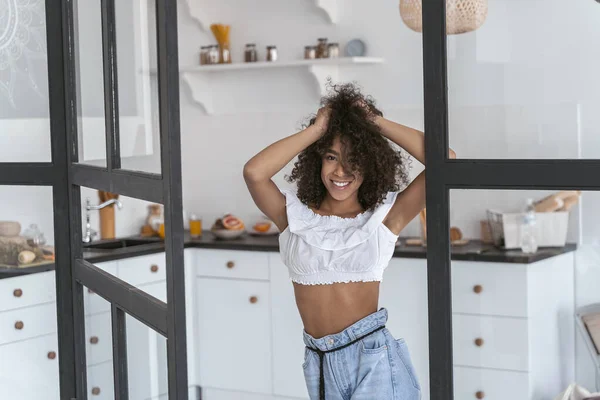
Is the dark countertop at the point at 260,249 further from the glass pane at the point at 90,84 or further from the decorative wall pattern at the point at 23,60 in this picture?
the decorative wall pattern at the point at 23,60

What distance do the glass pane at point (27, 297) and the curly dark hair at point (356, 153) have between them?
846mm

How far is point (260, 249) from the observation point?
4.16 m

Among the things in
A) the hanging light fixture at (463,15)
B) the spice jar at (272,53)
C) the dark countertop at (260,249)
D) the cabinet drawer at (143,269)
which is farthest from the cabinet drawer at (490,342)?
the spice jar at (272,53)

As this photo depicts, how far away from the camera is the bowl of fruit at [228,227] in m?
4.41

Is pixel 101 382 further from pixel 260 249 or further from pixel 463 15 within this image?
pixel 260 249

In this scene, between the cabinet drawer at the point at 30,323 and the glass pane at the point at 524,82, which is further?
the cabinet drawer at the point at 30,323

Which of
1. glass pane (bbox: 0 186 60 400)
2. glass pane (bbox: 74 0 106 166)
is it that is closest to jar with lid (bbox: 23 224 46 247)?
glass pane (bbox: 0 186 60 400)

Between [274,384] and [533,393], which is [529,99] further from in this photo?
[274,384]

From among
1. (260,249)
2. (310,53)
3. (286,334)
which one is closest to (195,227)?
(260,249)

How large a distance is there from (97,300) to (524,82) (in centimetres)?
147

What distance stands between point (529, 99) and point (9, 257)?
1769 mm

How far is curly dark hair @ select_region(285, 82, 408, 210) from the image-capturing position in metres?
2.05

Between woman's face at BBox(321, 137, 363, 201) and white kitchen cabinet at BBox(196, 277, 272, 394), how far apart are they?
6.93ft

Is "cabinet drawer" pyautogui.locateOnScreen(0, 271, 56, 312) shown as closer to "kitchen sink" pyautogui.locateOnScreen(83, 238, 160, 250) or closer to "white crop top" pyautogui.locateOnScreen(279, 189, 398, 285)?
"kitchen sink" pyautogui.locateOnScreen(83, 238, 160, 250)
